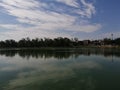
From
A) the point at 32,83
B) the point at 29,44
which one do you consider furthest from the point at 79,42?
the point at 32,83

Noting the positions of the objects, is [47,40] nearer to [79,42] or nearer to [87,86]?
[79,42]

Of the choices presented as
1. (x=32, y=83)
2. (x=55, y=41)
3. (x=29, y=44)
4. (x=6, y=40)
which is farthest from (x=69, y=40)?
(x=32, y=83)

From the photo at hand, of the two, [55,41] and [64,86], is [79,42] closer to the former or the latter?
[55,41]

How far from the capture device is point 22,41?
117062mm

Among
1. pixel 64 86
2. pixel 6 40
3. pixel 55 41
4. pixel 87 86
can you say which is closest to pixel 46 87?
pixel 64 86

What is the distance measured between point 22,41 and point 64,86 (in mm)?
110463

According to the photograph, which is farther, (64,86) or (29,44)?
(29,44)

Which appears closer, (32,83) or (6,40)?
(32,83)

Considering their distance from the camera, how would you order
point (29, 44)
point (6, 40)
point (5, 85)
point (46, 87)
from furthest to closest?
point (6, 40), point (29, 44), point (5, 85), point (46, 87)

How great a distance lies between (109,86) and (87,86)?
135cm

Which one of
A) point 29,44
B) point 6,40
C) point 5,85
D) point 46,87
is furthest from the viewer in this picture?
point 6,40

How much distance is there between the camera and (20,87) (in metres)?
10.1

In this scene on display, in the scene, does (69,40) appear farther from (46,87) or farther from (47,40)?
(46,87)

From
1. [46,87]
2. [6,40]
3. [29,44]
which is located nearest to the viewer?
[46,87]
